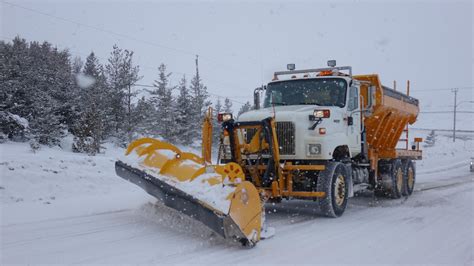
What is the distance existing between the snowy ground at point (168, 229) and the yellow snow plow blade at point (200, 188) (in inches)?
13.1

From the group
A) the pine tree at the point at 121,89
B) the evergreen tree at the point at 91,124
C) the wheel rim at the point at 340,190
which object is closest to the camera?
the wheel rim at the point at 340,190

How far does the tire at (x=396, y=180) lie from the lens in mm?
11516

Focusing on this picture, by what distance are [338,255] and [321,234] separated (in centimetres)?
124

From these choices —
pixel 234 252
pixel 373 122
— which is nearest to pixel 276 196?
pixel 234 252

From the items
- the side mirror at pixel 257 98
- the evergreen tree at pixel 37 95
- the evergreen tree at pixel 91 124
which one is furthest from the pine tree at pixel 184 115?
the side mirror at pixel 257 98

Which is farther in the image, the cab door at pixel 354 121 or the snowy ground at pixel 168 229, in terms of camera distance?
the cab door at pixel 354 121

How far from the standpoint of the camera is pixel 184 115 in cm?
3034

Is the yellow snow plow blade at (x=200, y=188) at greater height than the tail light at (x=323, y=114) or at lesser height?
lesser

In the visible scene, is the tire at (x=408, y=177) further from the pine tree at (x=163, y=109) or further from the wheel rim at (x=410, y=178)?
the pine tree at (x=163, y=109)

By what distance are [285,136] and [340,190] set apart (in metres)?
1.53

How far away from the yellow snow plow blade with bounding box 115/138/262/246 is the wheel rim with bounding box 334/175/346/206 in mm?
2619

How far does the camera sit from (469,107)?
379 feet

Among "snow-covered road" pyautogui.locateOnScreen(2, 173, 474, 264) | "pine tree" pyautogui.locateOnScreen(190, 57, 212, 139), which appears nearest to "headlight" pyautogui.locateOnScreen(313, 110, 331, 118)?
"snow-covered road" pyautogui.locateOnScreen(2, 173, 474, 264)

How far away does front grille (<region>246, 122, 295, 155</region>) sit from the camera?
25.8ft
